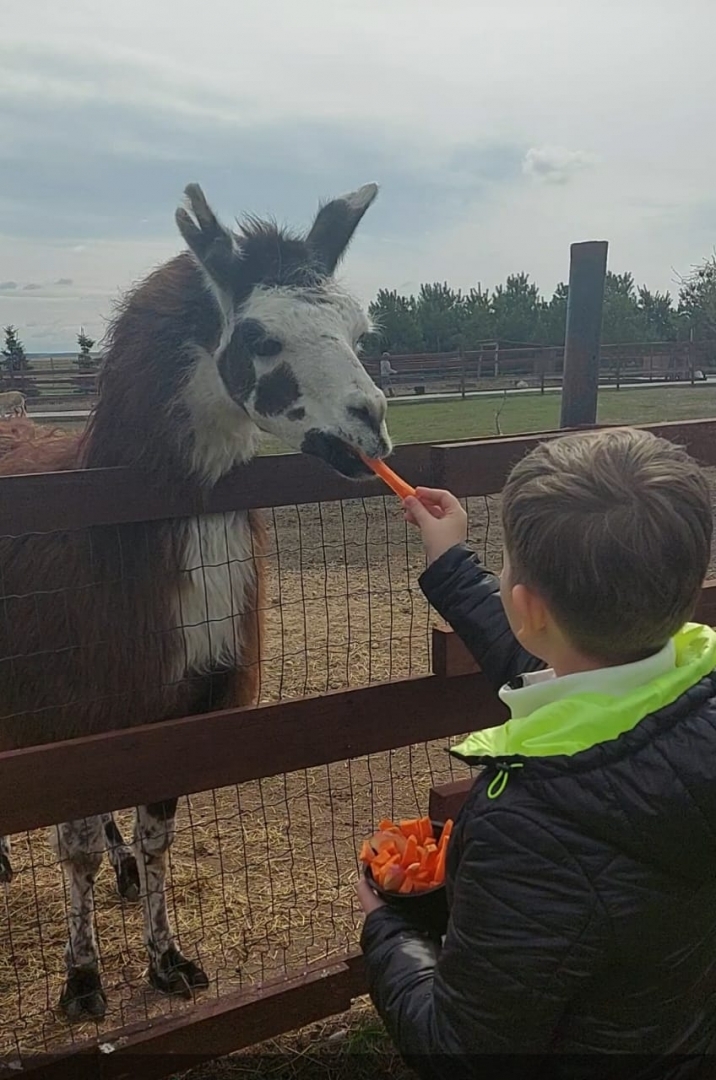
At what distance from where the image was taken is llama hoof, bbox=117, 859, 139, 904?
3.93 metres

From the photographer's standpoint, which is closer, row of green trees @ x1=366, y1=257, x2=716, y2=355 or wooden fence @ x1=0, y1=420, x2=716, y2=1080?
wooden fence @ x1=0, y1=420, x2=716, y2=1080

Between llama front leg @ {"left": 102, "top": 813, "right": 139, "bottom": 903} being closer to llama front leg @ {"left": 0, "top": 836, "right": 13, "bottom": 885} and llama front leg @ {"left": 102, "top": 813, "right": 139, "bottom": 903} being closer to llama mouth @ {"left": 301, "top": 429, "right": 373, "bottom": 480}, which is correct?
llama front leg @ {"left": 0, "top": 836, "right": 13, "bottom": 885}

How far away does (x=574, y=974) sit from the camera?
1.25 metres

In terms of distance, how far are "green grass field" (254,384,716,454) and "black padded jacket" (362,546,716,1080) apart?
13654 millimetres

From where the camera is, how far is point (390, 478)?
2443 millimetres

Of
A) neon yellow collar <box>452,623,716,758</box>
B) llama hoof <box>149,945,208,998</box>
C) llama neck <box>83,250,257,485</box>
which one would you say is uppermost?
llama neck <box>83,250,257,485</box>

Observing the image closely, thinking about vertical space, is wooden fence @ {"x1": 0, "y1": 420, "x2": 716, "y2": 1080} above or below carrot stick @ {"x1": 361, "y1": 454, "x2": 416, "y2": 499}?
below

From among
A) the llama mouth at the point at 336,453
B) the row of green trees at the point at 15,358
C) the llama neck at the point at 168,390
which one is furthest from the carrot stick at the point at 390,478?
the row of green trees at the point at 15,358

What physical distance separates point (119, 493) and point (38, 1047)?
1.87 metres

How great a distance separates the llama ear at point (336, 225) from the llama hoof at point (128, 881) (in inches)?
105

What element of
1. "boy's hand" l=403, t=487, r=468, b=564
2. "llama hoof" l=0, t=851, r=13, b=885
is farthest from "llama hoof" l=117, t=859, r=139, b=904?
"boy's hand" l=403, t=487, r=468, b=564

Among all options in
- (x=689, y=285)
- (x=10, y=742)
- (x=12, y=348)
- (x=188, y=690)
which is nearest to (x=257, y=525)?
(x=188, y=690)

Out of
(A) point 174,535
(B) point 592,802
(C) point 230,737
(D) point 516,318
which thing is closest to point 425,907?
(B) point 592,802

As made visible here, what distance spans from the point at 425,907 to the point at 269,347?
6.14 ft
